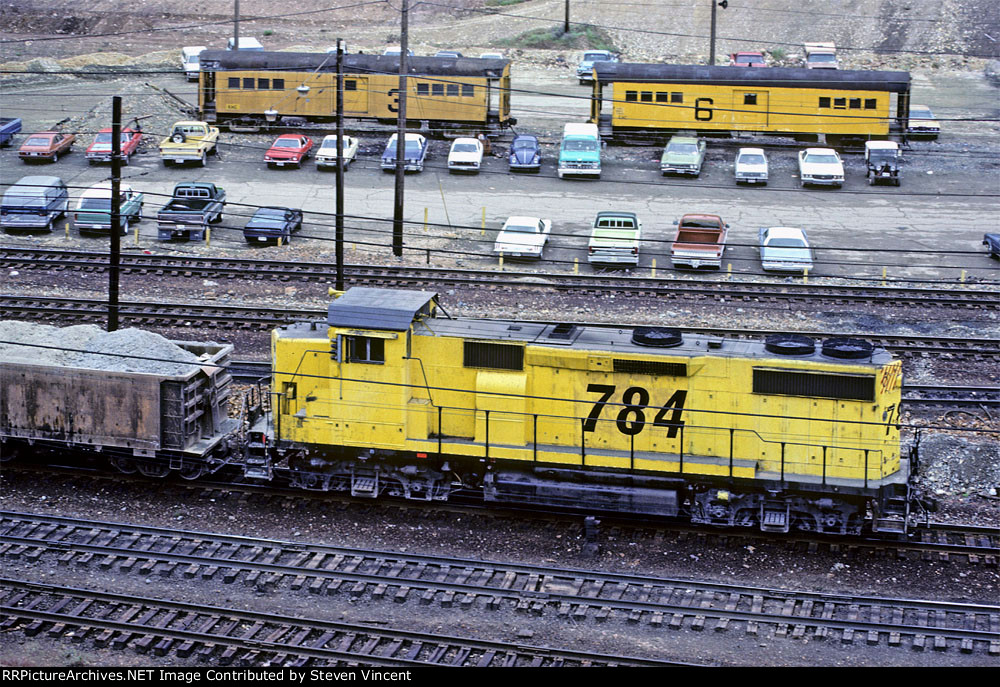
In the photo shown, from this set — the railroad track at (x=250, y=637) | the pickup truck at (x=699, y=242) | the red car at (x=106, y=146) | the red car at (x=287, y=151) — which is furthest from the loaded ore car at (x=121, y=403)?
the red car at (x=106, y=146)

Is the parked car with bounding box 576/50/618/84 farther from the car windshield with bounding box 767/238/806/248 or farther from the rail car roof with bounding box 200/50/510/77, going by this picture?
the car windshield with bounding box 767/238/806/248

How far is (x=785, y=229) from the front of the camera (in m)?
37.8

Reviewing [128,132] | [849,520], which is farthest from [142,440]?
[128,132]

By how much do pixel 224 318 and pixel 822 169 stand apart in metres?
25.6

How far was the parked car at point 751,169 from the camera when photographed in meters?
46.5

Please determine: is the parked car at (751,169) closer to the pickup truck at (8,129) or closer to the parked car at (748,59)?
the parked car at (748,59)

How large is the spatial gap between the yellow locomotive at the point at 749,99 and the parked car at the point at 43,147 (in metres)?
22.2

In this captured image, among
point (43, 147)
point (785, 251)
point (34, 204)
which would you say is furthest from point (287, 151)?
point (785, 251)

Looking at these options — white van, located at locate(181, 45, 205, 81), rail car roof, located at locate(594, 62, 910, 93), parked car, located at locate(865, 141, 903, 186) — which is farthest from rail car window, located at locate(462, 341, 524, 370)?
white van, located at locate(181, 45, 205, 81)

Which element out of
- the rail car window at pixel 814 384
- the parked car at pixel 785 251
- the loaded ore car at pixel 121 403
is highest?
the parked car at pixel 785 251

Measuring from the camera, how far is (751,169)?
46562mm

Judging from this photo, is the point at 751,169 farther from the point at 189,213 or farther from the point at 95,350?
the point at 95,350

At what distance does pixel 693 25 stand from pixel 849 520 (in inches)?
2328
